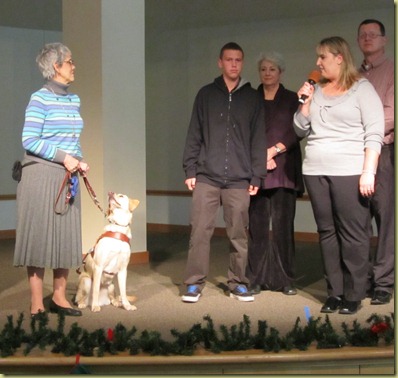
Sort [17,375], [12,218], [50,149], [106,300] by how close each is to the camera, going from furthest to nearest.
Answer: [12,218] < [106,300] < [50,149] < [17,375]

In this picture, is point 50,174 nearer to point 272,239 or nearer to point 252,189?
point 252,189

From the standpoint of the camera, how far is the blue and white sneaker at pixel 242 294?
18.9ft

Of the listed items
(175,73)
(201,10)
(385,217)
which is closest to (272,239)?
(385,217)

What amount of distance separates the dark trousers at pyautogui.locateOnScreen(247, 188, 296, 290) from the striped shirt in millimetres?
1372

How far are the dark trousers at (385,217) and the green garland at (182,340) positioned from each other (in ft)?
3.59

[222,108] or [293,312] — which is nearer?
[293,312]

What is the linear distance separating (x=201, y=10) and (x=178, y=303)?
4147 mm

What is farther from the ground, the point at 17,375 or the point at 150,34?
the point at 150,34

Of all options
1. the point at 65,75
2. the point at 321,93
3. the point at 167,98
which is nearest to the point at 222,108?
the point at 321,93

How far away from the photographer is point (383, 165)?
5613 millimetres

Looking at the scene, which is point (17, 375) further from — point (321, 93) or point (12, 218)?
point (12, 218)

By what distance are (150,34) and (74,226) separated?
5269 mm

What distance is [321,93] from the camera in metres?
5.34

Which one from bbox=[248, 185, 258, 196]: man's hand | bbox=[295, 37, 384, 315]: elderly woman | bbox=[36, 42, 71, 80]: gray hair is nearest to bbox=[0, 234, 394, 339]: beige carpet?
bbox=[295, 37, 384, 315]: elderly woman
